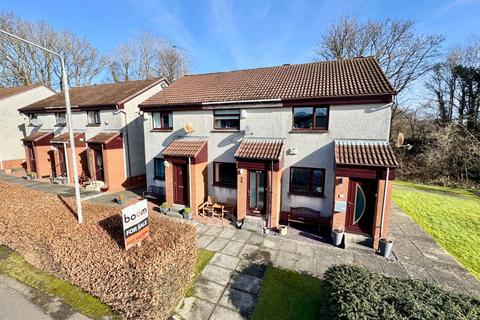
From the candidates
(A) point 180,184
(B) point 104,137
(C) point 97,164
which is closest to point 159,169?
Answer: (A) point 180,184

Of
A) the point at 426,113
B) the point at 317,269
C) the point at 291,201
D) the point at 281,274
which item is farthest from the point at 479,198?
the point at 281,274

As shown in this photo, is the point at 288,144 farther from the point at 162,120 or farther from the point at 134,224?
the point at 162,120

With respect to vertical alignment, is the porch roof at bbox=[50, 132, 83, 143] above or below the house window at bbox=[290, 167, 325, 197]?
above

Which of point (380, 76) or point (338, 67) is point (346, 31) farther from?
point (380, 76)

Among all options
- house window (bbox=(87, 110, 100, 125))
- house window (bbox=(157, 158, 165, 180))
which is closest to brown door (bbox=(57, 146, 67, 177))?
house window (bbox=(87, 110, 100, 125))

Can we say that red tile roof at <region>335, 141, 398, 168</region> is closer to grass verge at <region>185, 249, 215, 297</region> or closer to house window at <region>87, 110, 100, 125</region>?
grass verge at <region>185, 249, 215, 297</region>

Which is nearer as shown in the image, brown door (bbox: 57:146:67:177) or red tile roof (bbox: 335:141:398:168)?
red tile roof (bbox: 335:141:398:168)
